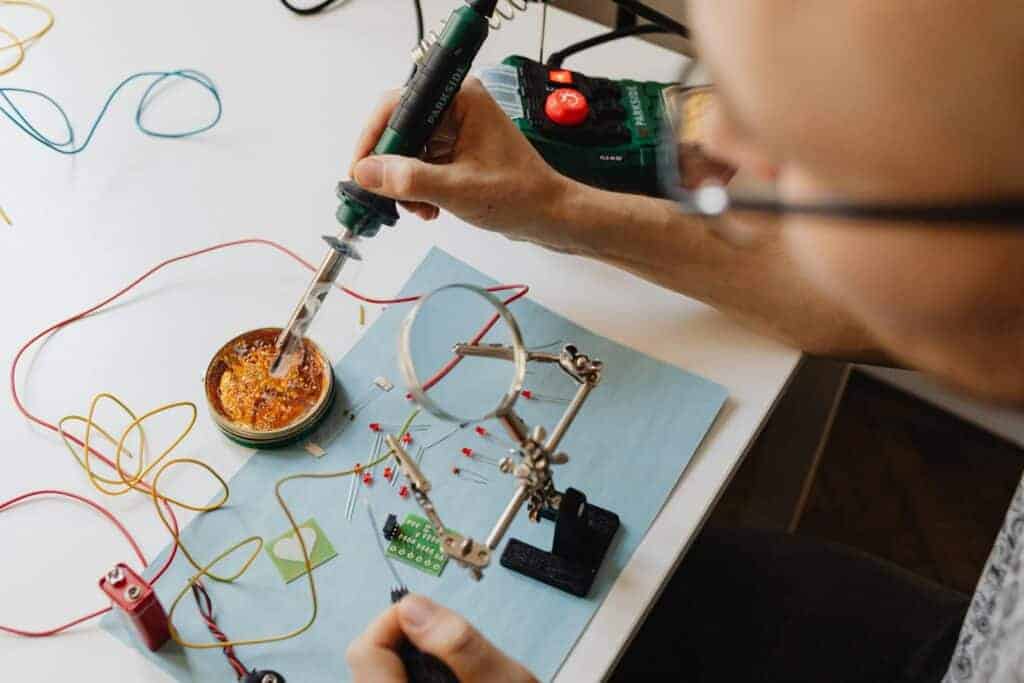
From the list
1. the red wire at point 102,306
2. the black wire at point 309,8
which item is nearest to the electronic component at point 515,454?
the red wire at point 102,306

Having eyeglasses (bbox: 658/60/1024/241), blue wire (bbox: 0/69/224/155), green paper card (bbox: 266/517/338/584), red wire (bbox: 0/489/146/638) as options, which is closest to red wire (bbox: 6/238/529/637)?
red wire (bbox: 0/489/146/638)

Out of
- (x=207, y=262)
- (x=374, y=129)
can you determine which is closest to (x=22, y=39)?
(x=207, y=262)

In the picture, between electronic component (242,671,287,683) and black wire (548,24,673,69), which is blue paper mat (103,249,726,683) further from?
black wire (548,24,673,69)

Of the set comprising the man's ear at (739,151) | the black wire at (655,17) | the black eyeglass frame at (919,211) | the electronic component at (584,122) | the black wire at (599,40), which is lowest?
the black eyeglass frame at (919,211)

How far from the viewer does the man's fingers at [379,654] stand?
713 millimetres

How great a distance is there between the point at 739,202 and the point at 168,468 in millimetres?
684

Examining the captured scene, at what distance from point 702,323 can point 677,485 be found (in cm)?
21

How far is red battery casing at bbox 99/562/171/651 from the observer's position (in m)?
0.76

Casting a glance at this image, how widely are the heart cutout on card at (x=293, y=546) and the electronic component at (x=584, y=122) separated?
20.2 inches

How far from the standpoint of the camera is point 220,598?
837 millimetres

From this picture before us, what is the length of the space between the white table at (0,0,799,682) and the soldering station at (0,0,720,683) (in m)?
0.02

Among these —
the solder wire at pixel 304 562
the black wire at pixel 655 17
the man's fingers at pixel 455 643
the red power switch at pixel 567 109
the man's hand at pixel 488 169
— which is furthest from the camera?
the black wire at pixel 655 17

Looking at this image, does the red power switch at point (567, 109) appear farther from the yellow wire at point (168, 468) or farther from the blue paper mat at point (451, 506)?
the yellow wire at point (168, 468)

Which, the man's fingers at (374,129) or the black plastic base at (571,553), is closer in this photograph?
the black plastic base at (571,553)
